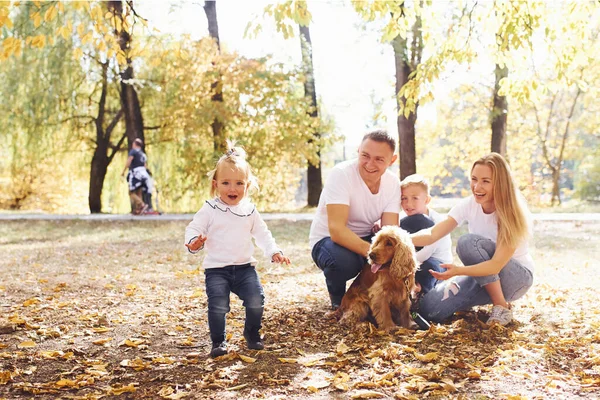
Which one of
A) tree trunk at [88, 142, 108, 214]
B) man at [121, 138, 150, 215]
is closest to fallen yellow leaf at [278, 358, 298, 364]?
man at [121, 138, 150, 215]

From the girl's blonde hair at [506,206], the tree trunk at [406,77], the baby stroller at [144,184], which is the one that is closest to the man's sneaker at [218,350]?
the girl's blonde hair at [506,206]

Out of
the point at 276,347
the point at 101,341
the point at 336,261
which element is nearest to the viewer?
the point at 276,347

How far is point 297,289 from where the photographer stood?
20.5 ft

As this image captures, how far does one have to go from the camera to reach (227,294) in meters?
3.82

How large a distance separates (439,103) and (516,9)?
22237 millimetres

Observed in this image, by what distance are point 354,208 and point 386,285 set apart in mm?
789

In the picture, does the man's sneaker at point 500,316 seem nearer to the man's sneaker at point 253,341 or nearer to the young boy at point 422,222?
the young boy at point 422,222

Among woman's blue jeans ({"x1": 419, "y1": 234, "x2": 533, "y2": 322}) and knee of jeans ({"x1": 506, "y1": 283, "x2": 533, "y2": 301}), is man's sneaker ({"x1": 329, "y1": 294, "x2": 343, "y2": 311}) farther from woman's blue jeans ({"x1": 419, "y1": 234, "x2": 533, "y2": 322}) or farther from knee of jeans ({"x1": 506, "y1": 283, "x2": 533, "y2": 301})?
knee of jeans ({"x1": 506, "y1": 283, "x2": 533, "y2": 301})

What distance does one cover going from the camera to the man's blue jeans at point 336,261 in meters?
4.64

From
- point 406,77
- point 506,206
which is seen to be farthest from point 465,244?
point 406,77

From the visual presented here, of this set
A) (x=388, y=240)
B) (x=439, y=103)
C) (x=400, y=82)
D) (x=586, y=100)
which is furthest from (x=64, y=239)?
(x=586, y=100)

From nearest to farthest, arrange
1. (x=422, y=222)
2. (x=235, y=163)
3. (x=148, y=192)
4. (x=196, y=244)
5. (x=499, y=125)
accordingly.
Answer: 1. (x=196, y=244)
2. (x=235, y=163)
3. (x=422, y=222)
4. (x=148, y=192)
5. (x=499, y=125)

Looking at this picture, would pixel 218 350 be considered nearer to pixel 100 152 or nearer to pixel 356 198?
pixel 356 198

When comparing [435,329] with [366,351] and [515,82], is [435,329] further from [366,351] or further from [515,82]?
[515,82]
